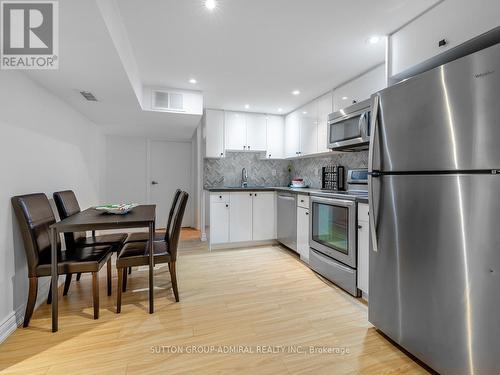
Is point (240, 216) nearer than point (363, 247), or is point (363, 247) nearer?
point (363, 247)

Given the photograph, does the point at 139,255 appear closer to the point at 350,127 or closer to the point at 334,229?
the point at 334,229

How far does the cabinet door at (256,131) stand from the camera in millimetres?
4285

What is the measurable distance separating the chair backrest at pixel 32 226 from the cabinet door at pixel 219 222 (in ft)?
6.70

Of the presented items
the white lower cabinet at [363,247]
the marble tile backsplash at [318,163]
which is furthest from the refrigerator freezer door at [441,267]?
the marble tile backsplash at [318,163]

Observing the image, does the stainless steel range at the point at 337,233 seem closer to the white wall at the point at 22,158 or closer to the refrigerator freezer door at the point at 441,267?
the refrigerator freezer door at the point at 441,267

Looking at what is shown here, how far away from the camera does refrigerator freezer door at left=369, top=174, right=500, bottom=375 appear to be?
1131 millimetres

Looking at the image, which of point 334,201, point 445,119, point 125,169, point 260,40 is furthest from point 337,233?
point 125,169

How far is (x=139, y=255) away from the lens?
2.07m

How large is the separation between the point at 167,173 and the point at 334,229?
399cm

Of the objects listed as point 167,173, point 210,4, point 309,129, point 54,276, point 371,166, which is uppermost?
point 210,4

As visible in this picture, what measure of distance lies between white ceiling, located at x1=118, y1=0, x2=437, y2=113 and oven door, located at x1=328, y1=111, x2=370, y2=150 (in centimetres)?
56

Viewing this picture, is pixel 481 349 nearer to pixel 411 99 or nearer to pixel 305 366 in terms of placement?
pixel 305 366

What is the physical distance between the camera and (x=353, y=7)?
1690 millimetres

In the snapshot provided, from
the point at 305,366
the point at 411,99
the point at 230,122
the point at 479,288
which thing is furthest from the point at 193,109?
the point at 479,288
